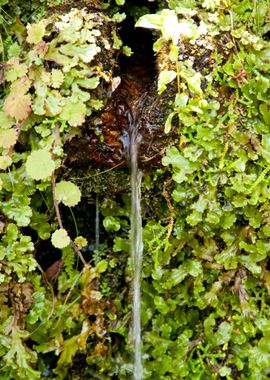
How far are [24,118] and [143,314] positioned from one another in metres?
1.04

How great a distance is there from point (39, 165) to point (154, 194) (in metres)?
0.57

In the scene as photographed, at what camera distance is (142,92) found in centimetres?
232

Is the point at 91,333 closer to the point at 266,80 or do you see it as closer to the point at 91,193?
the point at 91,193

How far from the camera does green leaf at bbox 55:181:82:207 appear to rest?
6.90ft

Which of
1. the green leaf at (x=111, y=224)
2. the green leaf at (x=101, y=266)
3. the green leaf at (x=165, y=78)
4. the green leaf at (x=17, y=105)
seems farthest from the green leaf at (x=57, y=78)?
the green leaf at (x=101, y=266)

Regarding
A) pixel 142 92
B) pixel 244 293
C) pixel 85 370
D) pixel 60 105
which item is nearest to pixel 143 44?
pixel 142 92

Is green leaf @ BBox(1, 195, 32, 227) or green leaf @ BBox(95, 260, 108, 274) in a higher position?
green leaf @ BBox(1, 195, 32, 227)

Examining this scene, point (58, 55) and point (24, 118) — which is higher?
point (58, 55)

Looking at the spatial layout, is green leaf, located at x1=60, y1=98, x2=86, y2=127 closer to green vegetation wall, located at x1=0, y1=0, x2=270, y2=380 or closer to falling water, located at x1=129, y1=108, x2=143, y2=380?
green vegetation wall, located at x1=0, y1=0, x2=270, y2=380

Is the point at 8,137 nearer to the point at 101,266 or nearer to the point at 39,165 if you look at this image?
the point at 39,165

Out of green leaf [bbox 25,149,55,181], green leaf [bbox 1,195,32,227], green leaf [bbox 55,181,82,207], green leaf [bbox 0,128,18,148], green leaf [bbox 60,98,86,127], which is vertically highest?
green leaf [bbox 60,98,86,127]

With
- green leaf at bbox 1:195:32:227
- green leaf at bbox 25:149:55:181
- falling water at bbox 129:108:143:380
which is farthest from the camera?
falling water at bbox 129:108:143:380

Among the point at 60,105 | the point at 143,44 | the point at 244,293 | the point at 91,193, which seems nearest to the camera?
the point at 60,105

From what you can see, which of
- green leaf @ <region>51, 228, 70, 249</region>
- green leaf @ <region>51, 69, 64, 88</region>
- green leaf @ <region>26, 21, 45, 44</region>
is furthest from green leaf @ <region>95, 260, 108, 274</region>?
green leaf @ <region>26, 21, 45, 44</region>
